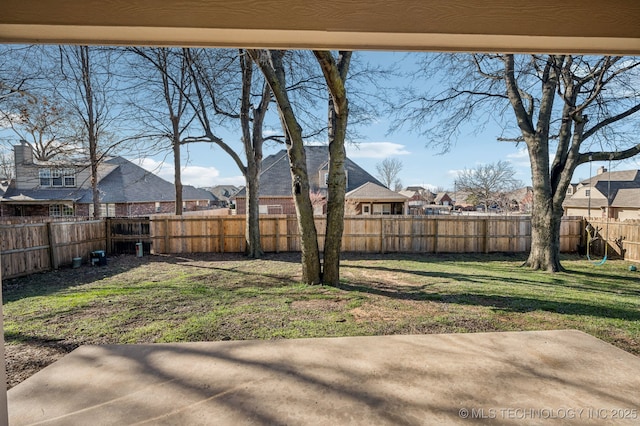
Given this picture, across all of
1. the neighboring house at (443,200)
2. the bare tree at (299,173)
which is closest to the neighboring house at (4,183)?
the bare tree at (299,173)

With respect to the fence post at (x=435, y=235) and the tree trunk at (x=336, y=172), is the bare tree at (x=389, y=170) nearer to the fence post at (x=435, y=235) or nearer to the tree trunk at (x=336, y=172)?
the fence post at (x=435, y=235)

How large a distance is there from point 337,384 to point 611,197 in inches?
1372

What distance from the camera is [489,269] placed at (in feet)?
28.4

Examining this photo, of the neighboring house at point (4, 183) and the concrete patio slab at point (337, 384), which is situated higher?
the neighboring house at point (4, 183)

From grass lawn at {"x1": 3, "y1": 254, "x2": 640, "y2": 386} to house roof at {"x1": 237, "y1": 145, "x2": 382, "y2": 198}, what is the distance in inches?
487

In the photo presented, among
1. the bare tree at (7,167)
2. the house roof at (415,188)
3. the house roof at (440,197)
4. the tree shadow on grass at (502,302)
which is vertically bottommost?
the tree shadow on grass at (502,302)

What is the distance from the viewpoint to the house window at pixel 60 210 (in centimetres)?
1869

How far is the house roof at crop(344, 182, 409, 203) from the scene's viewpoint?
1942 cm

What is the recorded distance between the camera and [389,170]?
40.9 metres

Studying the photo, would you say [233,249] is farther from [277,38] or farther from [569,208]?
[569,208]

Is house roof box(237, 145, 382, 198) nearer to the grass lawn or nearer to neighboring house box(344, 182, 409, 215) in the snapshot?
neighboring house box(344, 182, 409, 215)

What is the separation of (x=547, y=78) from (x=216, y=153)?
34.3 feet

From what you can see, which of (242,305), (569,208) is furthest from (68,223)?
(569,208)

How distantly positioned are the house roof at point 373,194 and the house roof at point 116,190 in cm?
1175
